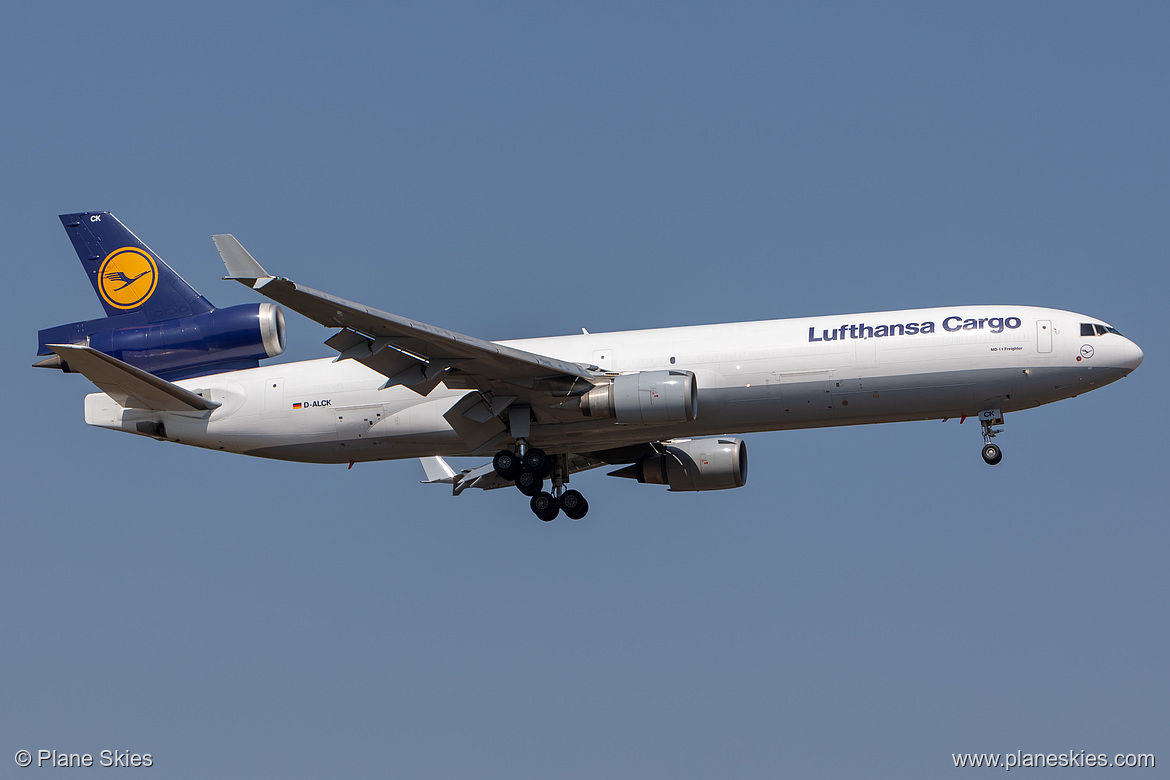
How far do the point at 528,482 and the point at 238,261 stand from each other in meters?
11.4

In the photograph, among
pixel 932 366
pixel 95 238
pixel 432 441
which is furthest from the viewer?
pixel 95 238

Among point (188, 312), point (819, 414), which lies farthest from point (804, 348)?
point (188, 312)

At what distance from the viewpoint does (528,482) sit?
3872 cm

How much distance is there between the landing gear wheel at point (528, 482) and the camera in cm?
3856

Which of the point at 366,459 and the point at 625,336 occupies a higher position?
the point at 625,336

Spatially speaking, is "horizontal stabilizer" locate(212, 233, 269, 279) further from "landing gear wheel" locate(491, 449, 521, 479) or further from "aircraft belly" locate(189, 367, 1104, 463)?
"landing gear wheel" locate(491, 449, 521, 479)

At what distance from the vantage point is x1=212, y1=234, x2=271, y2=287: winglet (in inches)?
1206

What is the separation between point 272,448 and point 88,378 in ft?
17.6

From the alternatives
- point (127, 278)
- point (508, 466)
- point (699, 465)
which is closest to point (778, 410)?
point (699, 465)

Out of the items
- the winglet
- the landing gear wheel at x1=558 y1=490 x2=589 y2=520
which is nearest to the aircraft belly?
the landing gear wheel at x1=558 y1=490 x2=589 y2=520

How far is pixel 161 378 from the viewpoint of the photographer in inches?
1599

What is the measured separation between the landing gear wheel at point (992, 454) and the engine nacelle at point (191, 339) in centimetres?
1970

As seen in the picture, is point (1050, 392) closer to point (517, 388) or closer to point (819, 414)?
point (819, 414)

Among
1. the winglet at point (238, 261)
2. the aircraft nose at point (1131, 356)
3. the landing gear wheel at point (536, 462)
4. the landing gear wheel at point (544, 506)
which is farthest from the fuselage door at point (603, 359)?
the aircraft nose at point (1131, 356)
